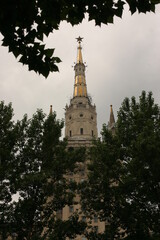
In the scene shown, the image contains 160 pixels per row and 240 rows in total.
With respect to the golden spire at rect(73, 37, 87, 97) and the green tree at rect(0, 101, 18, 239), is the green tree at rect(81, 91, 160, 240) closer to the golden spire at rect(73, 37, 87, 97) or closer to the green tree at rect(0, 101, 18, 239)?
the green tree at rect(0, 101, 18, 239)

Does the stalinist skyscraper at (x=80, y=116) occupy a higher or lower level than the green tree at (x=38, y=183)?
higher

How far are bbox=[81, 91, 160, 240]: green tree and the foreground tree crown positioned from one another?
41.6 ft

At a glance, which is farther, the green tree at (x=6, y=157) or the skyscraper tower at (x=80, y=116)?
the skyscraper tower at (x=80, y=116)

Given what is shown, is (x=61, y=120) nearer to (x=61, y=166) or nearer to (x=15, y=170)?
(x=61, y=166)

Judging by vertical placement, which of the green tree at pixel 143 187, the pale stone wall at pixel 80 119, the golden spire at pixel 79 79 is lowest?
the green tree at pixel 143 187

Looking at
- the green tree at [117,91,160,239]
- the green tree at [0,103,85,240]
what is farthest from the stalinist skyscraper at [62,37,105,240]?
the green tree at [117,91,160,239]

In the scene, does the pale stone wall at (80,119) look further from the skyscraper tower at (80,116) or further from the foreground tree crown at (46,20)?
the foreground tree crown at (46,20)

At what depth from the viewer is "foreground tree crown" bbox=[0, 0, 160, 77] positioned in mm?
5469

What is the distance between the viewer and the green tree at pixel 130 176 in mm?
17547

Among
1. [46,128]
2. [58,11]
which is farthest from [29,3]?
[46,128]

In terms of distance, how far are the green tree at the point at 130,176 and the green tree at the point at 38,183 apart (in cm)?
216

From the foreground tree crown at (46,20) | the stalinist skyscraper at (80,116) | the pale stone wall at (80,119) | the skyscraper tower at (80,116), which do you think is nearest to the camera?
the foreground tree crown at (46,20)

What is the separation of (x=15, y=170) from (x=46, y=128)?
17.3ft

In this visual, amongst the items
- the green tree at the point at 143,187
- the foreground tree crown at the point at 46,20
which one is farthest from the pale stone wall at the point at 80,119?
the foreground tree crown at the point at 46,20
